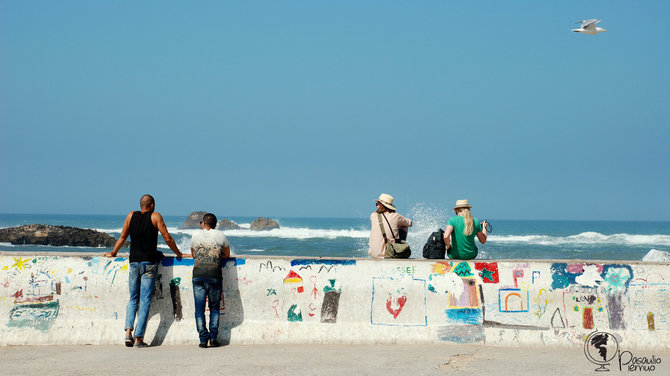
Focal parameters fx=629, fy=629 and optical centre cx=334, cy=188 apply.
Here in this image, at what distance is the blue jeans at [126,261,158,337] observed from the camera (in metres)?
7.16

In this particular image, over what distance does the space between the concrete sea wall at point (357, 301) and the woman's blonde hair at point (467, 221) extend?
0.64m

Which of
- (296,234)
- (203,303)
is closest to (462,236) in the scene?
(203,303)

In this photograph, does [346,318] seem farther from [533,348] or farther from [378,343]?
[533,348]

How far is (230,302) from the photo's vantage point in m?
7.34

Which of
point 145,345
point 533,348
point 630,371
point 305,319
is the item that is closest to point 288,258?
point 305,319

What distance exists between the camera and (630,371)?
6.08m

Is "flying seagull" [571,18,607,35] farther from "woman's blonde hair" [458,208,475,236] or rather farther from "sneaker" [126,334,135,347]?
"sneaker" [126,334,135,347]

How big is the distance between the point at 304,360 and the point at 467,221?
278cm

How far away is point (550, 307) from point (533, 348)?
49 cm

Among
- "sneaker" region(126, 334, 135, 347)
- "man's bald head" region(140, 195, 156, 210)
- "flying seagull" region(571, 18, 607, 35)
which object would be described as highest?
"flying seagull" region(571, 18, 607, 35)

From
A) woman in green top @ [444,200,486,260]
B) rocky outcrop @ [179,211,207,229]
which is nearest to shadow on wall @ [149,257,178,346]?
woman in green top @ [444,200,486,260]

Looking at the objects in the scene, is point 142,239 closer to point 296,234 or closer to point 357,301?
point 357,301

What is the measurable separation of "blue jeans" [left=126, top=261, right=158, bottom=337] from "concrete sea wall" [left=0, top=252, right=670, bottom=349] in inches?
7.8

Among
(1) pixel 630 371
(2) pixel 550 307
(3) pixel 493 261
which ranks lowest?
(1) pixel 630 371
